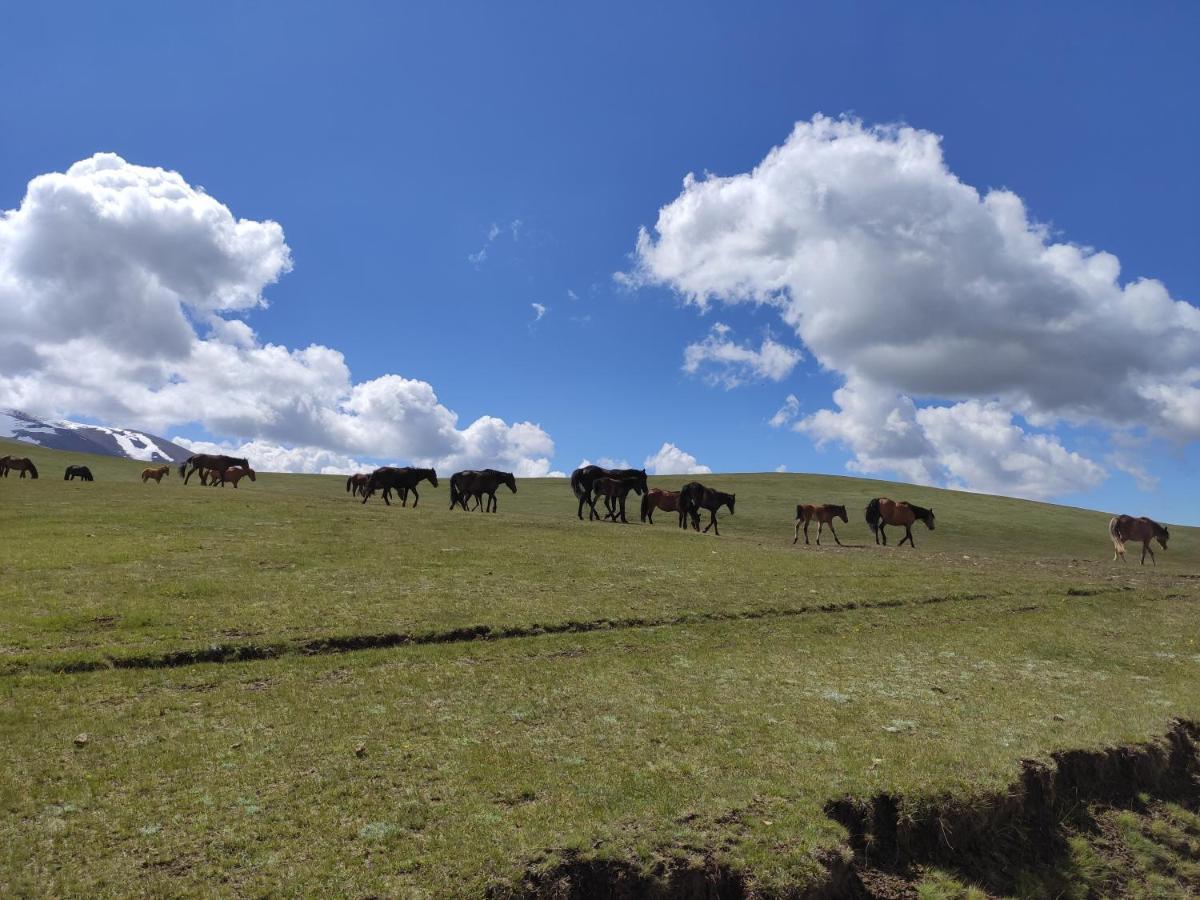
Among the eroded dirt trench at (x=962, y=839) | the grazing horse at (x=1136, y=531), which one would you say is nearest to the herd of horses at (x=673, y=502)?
the grazing horse at (x=1136, y=531)

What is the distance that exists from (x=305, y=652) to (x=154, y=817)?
5.51 m

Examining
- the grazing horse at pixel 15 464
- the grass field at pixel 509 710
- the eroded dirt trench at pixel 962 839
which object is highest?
the grazing horse at pixel 15 464

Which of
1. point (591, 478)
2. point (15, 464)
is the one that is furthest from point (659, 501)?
point (15, 464)

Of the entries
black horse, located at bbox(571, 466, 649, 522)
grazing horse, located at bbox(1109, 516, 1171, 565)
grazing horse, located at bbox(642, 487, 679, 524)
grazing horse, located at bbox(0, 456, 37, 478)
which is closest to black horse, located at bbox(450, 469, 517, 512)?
black horse, located at bbox(571, 466, 649, 522)

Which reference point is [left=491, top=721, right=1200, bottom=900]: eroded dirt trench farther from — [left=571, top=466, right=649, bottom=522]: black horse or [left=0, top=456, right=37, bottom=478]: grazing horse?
[left=0, top=456, right=37, bottom=478]: grazing horse

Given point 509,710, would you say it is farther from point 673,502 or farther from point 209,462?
point 209,462

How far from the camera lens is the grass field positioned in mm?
6008

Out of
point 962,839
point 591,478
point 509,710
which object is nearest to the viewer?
point 962,839

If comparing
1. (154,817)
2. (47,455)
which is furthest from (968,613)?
(47,455)

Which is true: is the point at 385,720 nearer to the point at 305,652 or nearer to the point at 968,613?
the point at 305,652

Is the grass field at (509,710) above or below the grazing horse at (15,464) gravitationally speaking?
below

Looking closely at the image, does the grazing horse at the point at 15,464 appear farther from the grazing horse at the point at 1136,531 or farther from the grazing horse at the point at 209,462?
the grazing horse at the point at 1136,531

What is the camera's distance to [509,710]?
938 cm

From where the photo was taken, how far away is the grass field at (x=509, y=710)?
6008 mm
